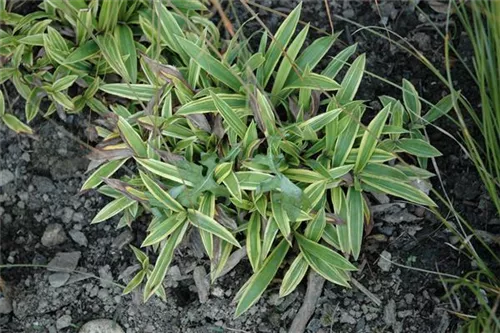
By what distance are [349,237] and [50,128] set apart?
106cm

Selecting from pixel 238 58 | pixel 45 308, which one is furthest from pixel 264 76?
pixel 45 308

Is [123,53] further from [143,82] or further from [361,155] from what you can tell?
[361,155]

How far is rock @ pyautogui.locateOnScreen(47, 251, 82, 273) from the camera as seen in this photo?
2277 millimetres

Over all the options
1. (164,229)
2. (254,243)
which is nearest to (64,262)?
(164,229)

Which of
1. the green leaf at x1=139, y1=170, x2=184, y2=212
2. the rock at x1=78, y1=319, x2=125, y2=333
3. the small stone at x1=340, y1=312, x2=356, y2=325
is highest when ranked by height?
the green leaf at x1=139, y1=170, x2=184, y2=212

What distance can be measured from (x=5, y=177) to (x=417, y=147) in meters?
1.32

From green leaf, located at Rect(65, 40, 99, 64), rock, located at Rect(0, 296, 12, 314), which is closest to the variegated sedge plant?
green leaf, located at Rect(65, 40, 99, 64)

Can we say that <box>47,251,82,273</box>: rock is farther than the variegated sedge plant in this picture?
Yes

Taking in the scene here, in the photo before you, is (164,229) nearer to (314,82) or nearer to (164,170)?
(164,170)

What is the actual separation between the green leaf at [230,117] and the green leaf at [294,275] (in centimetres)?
40

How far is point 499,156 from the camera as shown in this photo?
206cm

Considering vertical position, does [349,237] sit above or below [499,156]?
below

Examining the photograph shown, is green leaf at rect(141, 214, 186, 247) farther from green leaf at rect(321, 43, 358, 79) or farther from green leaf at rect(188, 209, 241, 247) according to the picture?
green leaf at rect(321, 43, 358, 79)

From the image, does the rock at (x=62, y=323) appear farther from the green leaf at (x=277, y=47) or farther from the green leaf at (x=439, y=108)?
the green leaf at (x=439, y=108)
